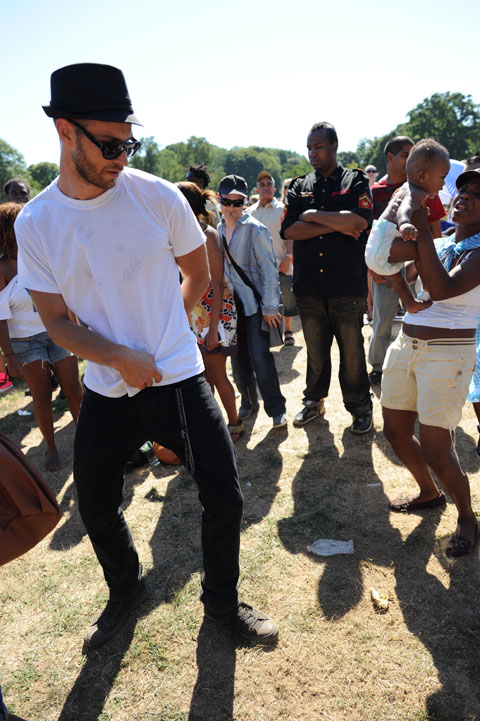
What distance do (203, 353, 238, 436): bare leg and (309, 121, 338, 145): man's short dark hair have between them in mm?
2012

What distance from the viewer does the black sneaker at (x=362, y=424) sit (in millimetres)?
4238

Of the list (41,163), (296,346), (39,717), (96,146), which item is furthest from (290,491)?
(41,163)

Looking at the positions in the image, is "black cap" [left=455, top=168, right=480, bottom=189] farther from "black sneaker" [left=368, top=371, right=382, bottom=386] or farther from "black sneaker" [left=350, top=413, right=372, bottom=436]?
"black sneaker" [left=368, top=371, right=382, bottom=386]

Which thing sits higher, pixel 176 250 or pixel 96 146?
pixel 96 146

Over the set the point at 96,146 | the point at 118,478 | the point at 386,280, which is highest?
the point at 96,146

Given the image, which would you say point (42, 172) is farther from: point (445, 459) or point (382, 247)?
point (445, 459)

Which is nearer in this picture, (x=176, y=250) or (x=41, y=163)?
(x=176, y=250)

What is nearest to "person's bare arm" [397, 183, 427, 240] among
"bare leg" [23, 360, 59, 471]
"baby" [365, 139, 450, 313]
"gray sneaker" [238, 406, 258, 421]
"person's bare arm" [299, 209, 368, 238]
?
"baby" [365, 139, 450, 313]

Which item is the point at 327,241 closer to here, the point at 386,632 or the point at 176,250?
the point at 176,250

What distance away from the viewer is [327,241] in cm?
395

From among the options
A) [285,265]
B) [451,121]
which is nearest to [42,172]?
[451,121]

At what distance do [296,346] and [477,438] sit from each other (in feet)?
11.3

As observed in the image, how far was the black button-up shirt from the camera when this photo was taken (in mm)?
3857

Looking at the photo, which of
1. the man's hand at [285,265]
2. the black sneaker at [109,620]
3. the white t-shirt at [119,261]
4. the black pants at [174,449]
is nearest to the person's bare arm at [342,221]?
the white t-shirt at [119,261]
